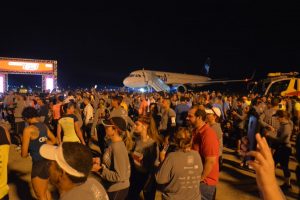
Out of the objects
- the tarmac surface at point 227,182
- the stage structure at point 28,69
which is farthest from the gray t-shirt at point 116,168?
the stage structure at point 28,69

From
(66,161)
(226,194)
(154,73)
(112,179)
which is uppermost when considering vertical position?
(154,73)

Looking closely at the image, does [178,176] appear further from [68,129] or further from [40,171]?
[68,129]

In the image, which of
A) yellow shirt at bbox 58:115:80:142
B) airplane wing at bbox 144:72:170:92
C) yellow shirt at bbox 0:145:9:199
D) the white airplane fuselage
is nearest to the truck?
airplane wing at bbox 144:72:170:92

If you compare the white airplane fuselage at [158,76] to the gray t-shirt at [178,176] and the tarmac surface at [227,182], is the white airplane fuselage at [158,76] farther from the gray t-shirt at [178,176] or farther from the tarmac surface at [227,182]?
the gray t-shirt at [178,176]

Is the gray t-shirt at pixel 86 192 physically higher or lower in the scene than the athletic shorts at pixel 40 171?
higher

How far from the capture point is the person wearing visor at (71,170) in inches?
81.7

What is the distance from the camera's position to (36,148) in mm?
4504

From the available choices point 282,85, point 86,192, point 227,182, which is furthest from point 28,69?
point 86,192

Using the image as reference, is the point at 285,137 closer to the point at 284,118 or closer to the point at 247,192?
the point at 284,118

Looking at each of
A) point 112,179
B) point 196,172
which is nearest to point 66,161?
point 112,179

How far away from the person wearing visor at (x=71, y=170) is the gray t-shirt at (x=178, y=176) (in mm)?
1304

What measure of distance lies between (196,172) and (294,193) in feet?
13.3

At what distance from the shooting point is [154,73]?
33.6 metres

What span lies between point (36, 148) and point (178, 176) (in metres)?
2.26
